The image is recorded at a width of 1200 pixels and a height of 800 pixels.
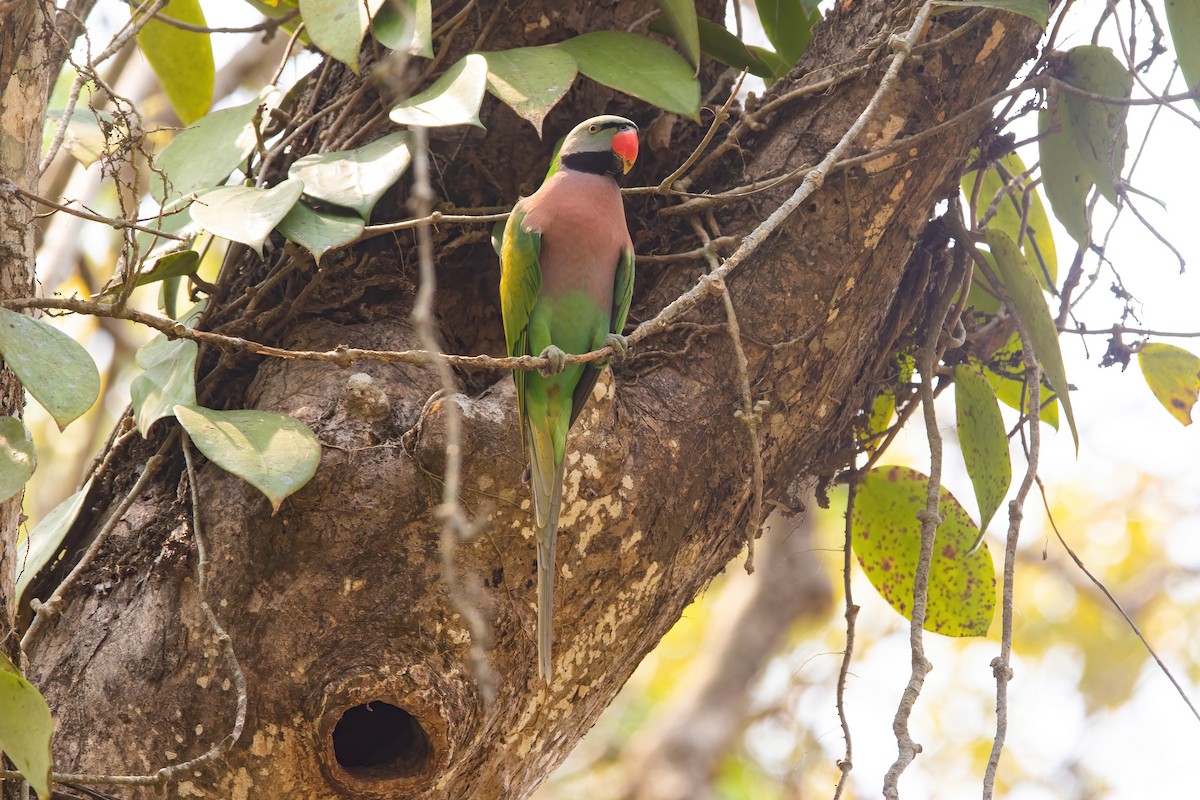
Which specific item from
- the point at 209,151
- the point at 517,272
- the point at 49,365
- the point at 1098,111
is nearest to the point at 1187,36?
the point at 1098,111

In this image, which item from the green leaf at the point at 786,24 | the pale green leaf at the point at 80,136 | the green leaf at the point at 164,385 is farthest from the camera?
the pale green leaf at the point at 80,136

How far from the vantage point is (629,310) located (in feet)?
8.19

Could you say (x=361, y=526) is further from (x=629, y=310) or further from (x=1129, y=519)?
(x=1129, y=519)

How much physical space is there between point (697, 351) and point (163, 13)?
71.8 inches

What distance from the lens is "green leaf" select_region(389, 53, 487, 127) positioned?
6.24 ft

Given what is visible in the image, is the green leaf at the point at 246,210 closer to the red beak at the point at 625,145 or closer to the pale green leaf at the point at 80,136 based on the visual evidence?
the red beak at the point at 625,145

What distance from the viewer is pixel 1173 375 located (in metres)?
2.63

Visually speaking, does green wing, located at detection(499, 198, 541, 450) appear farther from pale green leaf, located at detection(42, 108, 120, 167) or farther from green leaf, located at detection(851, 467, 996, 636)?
pale green leaf, located at detection(42, 108, 120, 167)

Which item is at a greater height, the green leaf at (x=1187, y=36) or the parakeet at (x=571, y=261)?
the green leaf at (x=1187, y=36)

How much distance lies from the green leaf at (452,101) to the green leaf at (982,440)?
142 centimetres

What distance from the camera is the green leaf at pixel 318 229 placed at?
6.48ft

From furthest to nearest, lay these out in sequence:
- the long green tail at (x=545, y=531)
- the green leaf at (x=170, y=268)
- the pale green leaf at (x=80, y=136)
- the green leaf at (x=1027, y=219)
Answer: the green leaf at (x=1027, y=219)
the pale green leaf at (x=80, y=136)
the green leaf at (x=170, y=268)
the long green tail at (x=545, y=531)

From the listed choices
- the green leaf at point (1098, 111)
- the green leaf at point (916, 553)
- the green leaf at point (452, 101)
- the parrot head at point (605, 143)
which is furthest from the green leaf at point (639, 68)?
the green leaf at point (916, 553)

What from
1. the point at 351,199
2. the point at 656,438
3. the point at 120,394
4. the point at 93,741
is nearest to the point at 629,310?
the point at 656,438
